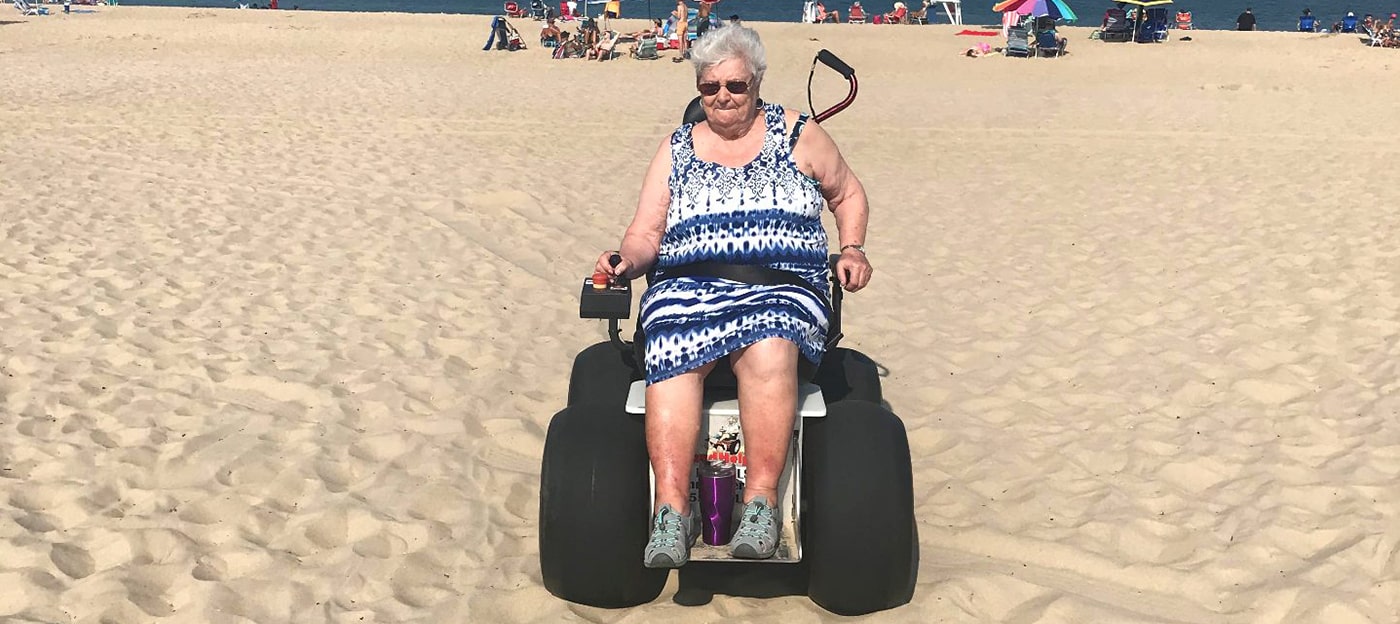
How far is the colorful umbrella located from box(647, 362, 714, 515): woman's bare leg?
72.2 feet

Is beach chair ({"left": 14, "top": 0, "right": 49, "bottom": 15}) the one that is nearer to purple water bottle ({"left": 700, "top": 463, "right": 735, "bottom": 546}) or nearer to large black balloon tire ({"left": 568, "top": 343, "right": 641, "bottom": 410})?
large black balloon tire ({"left": 568, "top": 343, "right": 641, "bottom": 410})

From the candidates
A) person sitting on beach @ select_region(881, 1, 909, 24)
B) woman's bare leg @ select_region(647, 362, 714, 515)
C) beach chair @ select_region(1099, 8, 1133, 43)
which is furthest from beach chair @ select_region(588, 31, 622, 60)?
woman's bare leg @ select_region(647, 362, 714, 515)

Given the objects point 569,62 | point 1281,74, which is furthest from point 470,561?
point 1281,74

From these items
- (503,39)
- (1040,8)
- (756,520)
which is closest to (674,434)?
(756,520)

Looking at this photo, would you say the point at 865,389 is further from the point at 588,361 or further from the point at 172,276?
the point at 172,276

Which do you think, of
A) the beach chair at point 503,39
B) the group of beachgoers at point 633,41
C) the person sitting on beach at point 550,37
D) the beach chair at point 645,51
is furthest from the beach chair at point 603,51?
the beach chair at point 503,39

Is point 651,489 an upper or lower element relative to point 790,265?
lower

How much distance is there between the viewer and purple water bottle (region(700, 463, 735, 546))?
3.20 m

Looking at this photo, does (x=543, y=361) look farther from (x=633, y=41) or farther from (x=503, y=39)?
(x=633, y=41)

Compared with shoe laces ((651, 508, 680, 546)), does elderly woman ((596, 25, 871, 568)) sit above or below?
above

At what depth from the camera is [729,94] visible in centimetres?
354

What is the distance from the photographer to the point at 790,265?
3527 mm

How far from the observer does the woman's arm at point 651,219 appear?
12.0ft

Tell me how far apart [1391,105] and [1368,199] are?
27.3ft
